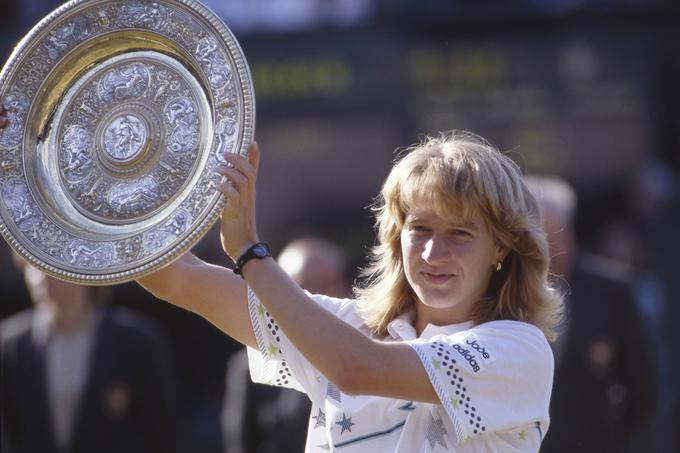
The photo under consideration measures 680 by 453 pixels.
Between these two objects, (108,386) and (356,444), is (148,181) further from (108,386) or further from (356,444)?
(108,386)

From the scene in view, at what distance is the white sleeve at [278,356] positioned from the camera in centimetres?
312

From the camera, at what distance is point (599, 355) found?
510 cm

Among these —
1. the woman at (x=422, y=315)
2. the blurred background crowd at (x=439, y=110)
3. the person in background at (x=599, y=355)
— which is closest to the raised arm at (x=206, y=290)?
the woman at (x=422, y=315)

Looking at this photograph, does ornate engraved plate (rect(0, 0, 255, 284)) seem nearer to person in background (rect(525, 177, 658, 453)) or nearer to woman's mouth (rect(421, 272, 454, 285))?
woman's mouth (rect(421, 272, 454, 285))

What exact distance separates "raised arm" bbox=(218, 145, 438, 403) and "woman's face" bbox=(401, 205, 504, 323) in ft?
0.55

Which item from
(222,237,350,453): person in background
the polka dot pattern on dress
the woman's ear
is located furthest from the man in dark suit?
the polka dot pattern on dress

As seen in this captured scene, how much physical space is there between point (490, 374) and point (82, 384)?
338 centimetres

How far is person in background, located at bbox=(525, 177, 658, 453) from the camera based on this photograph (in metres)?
4.95

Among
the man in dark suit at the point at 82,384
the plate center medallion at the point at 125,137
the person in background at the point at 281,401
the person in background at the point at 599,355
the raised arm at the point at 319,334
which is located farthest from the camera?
the man in dark suit at the point at 82,384

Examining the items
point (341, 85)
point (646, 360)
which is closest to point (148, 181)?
point (646, 360)

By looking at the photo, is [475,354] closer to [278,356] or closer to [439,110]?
[278,356]

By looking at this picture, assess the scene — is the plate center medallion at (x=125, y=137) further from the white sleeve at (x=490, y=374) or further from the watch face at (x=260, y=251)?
the white sleeve at (x=490, y=374)

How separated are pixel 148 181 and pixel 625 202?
720 centimetres

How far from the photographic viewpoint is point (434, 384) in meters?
2.89
